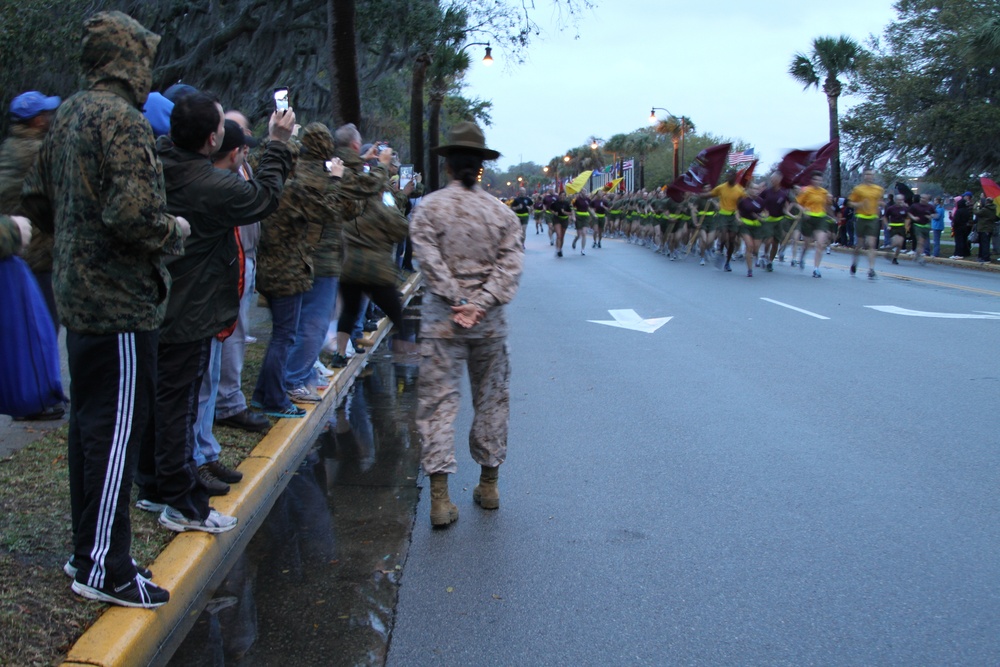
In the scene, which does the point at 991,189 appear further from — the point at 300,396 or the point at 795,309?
the point at 300,396

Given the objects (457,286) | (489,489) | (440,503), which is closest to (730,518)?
(489,489)

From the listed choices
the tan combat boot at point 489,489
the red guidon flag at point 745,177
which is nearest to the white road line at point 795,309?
the red guidon flag at point 745,177

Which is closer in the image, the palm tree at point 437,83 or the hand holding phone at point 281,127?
the hand holding phone at point 281,127

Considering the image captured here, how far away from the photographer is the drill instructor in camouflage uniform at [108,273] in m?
3.17

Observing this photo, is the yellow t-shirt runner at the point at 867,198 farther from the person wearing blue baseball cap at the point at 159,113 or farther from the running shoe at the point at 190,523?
the running shoe at the point at 190,523

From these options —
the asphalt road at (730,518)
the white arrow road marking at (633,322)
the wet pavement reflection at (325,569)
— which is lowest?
the wet pavement reflection at (325,569)

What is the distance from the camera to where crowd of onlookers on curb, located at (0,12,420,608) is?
10.6 ft

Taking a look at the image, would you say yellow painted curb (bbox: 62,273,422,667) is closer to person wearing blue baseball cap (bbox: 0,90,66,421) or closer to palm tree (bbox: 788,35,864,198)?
person wearing blue baseball cap (bbox: 0,90,66,421)

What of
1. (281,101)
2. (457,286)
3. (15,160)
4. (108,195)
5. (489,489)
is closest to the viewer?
(108,195)

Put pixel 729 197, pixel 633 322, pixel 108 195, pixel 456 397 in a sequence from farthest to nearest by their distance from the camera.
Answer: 1. pixel 729 197
2. pixel 633 322
3. pixel 456 397
4. pixel 108 195

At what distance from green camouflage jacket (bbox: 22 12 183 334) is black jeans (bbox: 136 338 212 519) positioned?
2.64 ft

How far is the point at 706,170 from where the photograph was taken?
21.6 meters

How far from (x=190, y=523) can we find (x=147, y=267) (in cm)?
142

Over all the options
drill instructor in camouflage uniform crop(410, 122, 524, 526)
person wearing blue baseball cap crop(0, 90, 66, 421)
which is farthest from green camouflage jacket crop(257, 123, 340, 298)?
drill instructor in camouflage uniform crop(410, 122, 524, 526)
